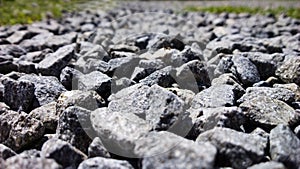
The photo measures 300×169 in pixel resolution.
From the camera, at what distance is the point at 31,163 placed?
72.3 inches

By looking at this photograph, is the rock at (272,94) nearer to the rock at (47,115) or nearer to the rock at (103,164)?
the rock at (103,164)

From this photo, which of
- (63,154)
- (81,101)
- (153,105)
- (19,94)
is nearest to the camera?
(63,154)

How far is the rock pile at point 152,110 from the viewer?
193 centimetres

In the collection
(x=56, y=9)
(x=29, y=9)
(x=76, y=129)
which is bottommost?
(x=56, y=9)

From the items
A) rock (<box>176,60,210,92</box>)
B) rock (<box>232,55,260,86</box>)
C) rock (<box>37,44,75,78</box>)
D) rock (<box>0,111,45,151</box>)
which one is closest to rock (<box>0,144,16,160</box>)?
rock (<box>0,111,45,151</box>)

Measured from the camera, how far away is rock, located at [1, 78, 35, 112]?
2.72 m

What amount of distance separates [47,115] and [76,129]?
1.33 ft

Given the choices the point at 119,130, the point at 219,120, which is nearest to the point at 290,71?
the point at 219,120

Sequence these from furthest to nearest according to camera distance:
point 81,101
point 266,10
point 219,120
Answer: point 266,10 < point 81,101 < point 219,120

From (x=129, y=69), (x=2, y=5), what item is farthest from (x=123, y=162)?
(x=2, y=5)

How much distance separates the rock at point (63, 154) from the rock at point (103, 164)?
101 mm

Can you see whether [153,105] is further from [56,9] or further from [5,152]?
[56,9]

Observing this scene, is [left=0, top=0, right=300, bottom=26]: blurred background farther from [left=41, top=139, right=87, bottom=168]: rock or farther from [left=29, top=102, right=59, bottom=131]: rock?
[left=41, top=139, right=87, bottom=168]: rock

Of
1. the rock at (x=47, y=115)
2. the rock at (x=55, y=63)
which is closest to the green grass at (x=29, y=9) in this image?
the rock at (x=55, y=63)
